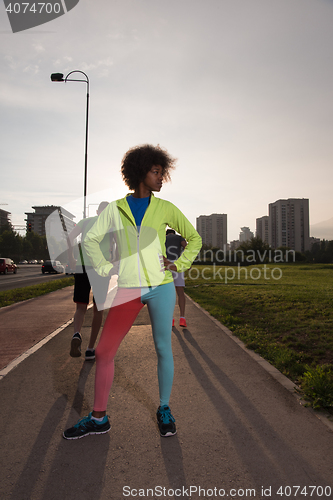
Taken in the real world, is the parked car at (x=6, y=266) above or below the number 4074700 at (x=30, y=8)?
below

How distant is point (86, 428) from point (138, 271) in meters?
1.32

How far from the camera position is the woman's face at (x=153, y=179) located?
110 inches

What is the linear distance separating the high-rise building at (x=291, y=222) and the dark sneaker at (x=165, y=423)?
137 metres

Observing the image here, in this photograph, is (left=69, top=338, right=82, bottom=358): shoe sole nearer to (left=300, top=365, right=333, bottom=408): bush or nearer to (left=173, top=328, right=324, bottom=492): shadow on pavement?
(left=173, top=328, right=324, bottom=492): shadow on pavement

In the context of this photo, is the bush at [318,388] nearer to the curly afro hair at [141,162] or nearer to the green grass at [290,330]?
the green grass at [290,330]

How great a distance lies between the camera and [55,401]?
339cm

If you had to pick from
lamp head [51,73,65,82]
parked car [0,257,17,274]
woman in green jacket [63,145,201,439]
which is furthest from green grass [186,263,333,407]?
parked car [0,257,17,274]

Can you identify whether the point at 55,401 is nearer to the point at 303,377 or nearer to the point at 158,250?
the point at 158,250

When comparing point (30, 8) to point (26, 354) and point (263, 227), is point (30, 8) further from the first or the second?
point (263, 227)

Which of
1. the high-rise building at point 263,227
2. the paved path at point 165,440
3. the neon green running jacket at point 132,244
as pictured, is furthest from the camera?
the high-rise building at point 263,227

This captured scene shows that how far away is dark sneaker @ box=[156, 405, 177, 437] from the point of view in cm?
271

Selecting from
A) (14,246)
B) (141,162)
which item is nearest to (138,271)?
(141,162)

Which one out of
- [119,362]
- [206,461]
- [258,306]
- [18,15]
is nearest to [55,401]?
[119,362]

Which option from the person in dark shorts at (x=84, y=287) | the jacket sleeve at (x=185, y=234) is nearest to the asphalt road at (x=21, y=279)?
the person in dark shorts at (x=84, y=287)
